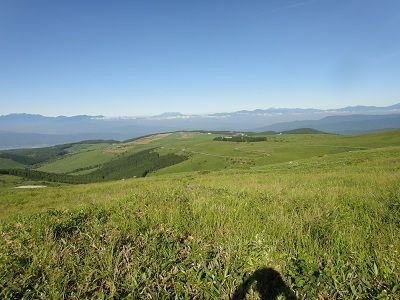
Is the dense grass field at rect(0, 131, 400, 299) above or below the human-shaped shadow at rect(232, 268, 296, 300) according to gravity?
above

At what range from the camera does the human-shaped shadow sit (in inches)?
180

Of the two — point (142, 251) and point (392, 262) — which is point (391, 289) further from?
point (142, 251)

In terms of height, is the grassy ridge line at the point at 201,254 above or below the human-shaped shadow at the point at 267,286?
above

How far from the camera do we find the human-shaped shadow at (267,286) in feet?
15.0

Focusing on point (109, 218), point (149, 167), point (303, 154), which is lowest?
point (149, 167)

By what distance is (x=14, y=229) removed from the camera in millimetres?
7676

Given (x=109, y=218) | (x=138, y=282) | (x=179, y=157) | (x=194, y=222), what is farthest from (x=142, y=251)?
(x=179, y=157)

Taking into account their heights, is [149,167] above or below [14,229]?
below

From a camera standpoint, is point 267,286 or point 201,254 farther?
point 201,254

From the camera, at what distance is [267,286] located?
15.6ft

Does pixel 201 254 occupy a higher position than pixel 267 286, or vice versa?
pixel 201 254

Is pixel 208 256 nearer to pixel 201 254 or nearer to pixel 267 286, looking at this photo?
pixel 201 254

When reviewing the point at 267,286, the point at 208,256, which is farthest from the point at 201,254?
the point at 267,286

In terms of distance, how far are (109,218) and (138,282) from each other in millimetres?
4185
